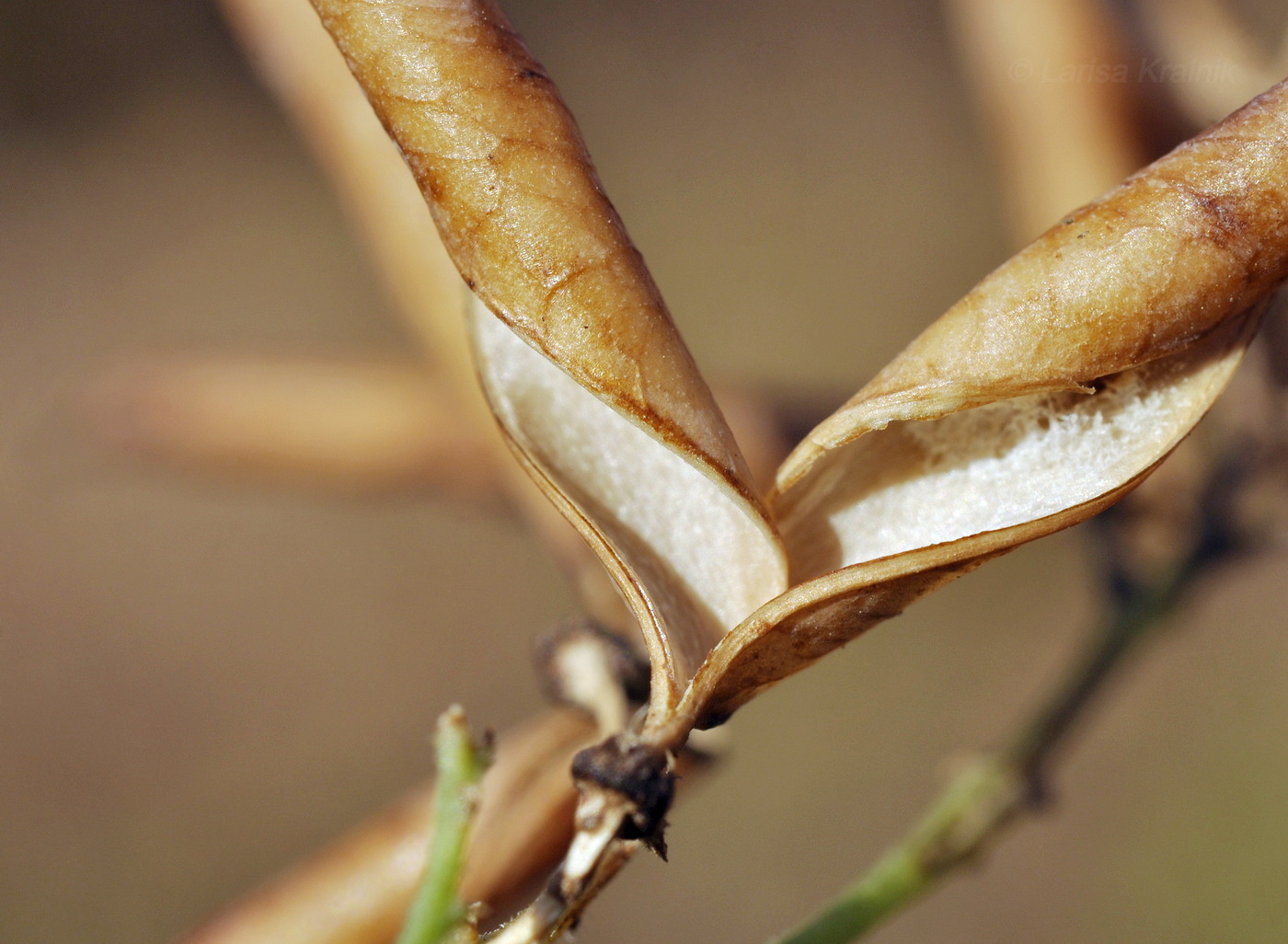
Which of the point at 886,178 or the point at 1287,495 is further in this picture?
the point at 886,178

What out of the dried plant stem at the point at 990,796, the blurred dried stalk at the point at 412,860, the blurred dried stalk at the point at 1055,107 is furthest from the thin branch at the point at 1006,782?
the blurred dried stalk at the point at 1055,107

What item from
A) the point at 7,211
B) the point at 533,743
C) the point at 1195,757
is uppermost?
the point at 7,211

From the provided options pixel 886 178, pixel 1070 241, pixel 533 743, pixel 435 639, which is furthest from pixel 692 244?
pixel 1070 241

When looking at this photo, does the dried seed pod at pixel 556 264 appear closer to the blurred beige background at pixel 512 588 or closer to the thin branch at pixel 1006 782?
the thin branch at pixel 1006 782

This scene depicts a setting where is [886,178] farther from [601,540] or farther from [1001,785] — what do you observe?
[601,540]

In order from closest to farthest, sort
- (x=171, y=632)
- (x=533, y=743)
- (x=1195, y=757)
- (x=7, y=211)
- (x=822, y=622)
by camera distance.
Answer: (x=822, y=622)
(x=533, y=743)
(x=1195, y=757)
(x=171, y=632)
(x=7, y=211)

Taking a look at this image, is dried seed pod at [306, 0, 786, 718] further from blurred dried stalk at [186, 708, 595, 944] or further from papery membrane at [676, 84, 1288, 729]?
blurred dried stalk at [186, 708, 595, 944]

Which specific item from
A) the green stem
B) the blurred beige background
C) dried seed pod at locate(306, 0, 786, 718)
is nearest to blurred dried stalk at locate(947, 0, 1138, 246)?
dried seed pod at locate(306, 0, 786, 718)
